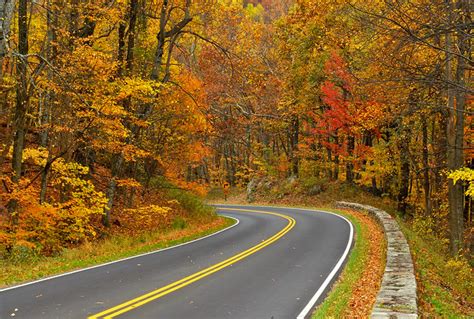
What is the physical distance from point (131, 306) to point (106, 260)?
232 inches

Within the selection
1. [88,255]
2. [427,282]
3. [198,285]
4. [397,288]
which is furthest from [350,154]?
[397,288]

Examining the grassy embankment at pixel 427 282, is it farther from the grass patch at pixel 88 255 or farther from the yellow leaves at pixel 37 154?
the yellow leaves at pixel 37 154

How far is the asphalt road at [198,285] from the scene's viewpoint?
8586mm

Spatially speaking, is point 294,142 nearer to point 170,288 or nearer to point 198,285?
point 198,285

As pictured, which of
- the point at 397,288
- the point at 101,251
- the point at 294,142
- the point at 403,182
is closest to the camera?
the point at 397,288

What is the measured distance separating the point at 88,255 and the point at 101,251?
0.73m

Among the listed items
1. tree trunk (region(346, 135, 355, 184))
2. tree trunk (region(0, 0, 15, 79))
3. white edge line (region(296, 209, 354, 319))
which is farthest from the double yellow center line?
tree trunk (region(346, 135, 355, 184))

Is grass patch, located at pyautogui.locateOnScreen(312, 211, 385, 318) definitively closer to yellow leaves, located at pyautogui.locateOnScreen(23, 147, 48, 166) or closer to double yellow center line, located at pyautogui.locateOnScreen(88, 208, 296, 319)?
double yellow center line, located at pyautogui.locateOnScreen(88, 208, 296, 319)

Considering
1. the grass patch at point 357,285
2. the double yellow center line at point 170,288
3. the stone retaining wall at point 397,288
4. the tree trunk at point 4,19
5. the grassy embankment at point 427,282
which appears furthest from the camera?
Answer: the grassy embankment at point 427,282

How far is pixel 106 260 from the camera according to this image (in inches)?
563

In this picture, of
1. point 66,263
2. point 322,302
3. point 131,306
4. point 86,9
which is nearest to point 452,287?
point 322,302

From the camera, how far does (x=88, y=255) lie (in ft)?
49.4

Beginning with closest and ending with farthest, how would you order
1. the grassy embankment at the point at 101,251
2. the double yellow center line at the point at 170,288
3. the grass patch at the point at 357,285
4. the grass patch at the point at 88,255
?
the double yellow center line at the point at 170,288 → the grass patch at the point at 357,285 → the grass patch at the point at 88,255 → the grassy embankment at the point at 101,251

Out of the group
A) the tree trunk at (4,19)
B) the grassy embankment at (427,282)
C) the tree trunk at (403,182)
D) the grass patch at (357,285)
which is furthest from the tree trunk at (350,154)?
the tree trunk at (4,19)
